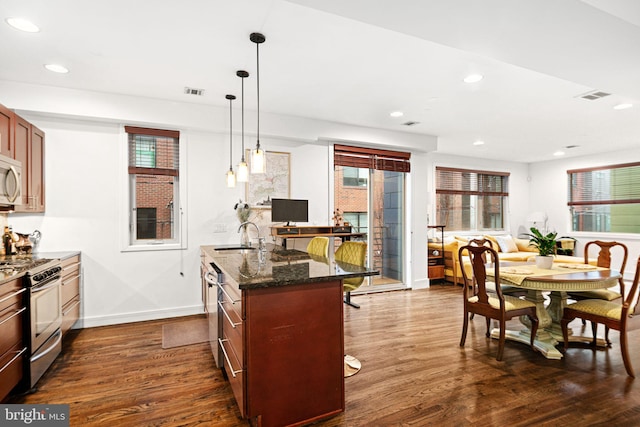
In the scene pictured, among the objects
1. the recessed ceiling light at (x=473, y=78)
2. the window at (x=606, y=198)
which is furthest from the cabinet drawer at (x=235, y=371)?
the window at (x=606, y=198)

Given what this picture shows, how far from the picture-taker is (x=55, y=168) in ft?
12.9

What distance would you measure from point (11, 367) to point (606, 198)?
10272mm

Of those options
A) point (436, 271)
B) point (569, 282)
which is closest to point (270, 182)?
point (569, 282)

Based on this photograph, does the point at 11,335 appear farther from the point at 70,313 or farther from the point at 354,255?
the point at 354,255

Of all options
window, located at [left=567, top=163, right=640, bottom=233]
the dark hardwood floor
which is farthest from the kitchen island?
window, located at [left=567, top=163, right=640, bottom=233]

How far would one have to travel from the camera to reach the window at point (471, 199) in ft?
25.3

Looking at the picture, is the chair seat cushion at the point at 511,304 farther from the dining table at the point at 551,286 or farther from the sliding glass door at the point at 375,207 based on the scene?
the sliding glass door at the point at 375,207

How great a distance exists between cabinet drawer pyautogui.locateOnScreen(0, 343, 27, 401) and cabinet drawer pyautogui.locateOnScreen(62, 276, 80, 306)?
979 millimetres

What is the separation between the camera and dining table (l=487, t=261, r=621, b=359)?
291 cm

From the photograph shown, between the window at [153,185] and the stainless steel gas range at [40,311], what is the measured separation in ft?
4.25

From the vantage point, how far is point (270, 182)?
494cm

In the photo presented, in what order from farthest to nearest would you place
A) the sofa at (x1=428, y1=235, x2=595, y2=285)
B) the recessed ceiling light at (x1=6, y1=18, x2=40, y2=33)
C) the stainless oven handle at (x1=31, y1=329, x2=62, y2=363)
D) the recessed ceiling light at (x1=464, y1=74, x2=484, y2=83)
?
the sofa at (x1=428, y1=235, x2=595, y2=285), the recessed ceiling light at (x1=464, y1=74, x2=484, y2=83), the stainless oven handle at (x1=31, y1=329, x2=62, y2=363), the recessed ceiling light at (x1=6, y1=18, x2=40, y2=33)

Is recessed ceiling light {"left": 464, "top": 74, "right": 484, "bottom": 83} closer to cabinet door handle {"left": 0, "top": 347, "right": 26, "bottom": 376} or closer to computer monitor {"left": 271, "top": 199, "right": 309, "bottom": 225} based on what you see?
computer monitor {"left": 271, "top": 199, "right": 309, "bottom": 225}

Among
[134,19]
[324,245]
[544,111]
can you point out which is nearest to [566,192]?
[544,111]
